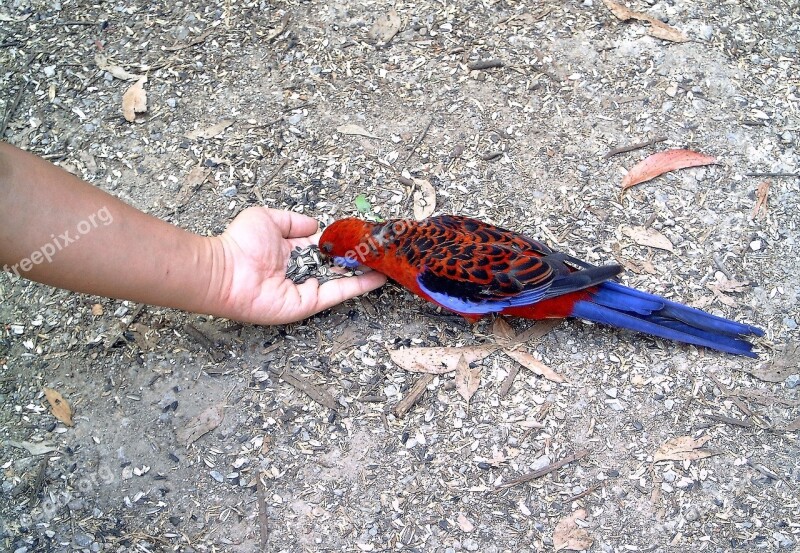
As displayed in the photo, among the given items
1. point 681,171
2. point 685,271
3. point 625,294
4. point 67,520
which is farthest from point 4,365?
point 681,171

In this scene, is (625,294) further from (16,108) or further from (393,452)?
(16,108)

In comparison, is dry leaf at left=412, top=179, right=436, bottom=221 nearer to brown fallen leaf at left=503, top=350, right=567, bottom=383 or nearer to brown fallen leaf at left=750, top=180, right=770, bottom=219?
brown fallen leaf at left=503, top=350, right=567, bottom=383

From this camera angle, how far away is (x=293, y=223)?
4145mm

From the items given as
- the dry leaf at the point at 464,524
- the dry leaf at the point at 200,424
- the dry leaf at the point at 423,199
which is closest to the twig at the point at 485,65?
the dry leaf at the point at 423,199

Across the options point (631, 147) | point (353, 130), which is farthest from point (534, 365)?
point (353, 130)

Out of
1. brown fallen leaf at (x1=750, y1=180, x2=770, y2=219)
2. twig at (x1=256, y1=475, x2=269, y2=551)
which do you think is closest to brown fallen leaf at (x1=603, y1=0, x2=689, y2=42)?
brown fallen leaf at (x1=750, y1=180, x2=770, y2=219)

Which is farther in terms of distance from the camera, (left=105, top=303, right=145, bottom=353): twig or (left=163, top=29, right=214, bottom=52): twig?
(left=163, top=29, right=214, bottom=52): twig

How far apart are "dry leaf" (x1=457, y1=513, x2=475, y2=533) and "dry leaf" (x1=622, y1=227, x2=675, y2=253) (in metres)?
2.05

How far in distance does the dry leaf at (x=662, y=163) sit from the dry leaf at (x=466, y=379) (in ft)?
5.49

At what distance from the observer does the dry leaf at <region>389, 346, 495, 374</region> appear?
13.0ft

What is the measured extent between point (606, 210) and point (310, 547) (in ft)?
9.01

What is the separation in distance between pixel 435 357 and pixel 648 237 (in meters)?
1.60

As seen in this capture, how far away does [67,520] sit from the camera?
355 cm

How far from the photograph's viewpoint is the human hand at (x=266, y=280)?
3676 mm
